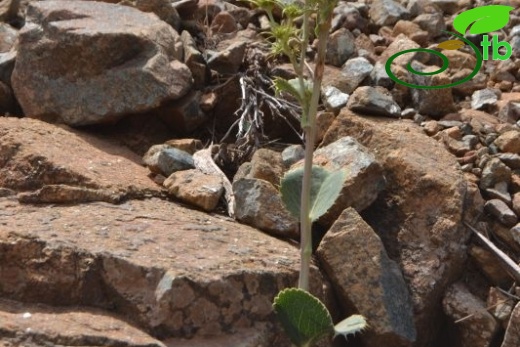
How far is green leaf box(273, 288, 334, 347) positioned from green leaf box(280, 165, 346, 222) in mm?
233

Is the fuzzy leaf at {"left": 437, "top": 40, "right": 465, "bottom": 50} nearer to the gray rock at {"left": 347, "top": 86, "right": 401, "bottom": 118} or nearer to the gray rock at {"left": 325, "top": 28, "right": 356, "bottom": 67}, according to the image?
the gray rock at {"left": 325, "top": 28, "right": 356, "bottom": 67}

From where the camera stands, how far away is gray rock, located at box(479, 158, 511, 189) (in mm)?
3752

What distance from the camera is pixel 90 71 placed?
3988mm

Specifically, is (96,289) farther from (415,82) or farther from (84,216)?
(415,82)

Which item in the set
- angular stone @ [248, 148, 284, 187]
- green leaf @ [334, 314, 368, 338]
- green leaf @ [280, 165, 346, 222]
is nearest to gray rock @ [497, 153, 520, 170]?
angular stone @ [248, 148, 284, 187]

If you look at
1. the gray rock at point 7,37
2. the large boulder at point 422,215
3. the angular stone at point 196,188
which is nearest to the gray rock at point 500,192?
the large boulder at point 422,215

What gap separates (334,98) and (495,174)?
2.69ft

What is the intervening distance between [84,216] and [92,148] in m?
0.67

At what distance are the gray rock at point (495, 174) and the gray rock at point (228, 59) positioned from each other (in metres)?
1.30

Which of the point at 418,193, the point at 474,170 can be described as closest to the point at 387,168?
the point at 418,193

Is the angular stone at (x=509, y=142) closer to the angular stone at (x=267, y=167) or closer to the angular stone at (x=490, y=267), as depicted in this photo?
the angular stone at (x=490, y=267)

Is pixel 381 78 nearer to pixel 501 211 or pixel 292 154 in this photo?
pixel 292 154

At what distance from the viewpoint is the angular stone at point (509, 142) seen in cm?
391

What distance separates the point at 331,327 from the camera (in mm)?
2559
